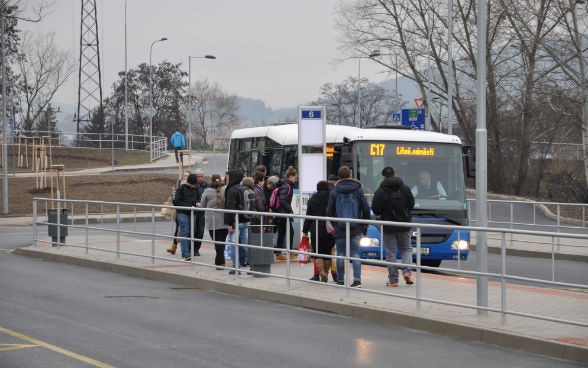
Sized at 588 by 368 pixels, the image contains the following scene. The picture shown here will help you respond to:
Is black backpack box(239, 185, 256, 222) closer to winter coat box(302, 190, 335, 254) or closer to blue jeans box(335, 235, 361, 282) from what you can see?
winter coat box(302, 190, 335, 254)

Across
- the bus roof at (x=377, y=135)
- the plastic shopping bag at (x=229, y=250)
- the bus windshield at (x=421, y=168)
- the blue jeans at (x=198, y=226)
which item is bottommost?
the plastic shopping bag at (x=229, y=250)

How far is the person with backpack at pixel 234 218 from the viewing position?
16609 mm

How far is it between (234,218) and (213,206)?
2255 mm

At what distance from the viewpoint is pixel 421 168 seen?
773 inches

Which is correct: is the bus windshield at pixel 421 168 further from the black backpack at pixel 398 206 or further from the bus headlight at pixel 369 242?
the bus headlight at pixel 369 242

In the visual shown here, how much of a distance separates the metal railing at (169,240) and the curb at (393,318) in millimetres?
502

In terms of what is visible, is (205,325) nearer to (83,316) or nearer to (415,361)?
(83,316)

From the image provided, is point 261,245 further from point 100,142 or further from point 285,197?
point 100,142

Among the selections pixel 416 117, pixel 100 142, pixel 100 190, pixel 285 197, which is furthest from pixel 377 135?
pixel 100 142

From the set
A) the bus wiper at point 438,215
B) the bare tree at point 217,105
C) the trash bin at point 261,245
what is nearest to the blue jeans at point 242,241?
the trash bin at point 261,245

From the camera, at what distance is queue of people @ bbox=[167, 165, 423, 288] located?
14055 millimetres

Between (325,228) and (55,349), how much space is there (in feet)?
18.9

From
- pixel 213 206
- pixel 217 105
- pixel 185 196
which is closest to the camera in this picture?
pixel 213 206

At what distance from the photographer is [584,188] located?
1750 inches
